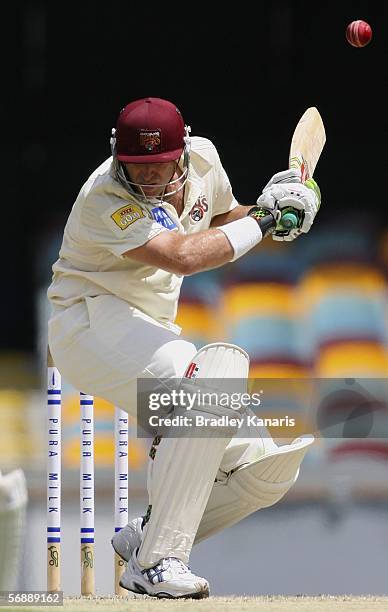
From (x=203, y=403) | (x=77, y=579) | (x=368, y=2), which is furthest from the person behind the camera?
(x=368, y=2)

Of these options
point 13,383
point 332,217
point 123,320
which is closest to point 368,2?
point 332,217

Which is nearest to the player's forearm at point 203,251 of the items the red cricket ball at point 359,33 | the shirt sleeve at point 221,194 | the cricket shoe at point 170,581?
the shirt sleeve at point 221,194

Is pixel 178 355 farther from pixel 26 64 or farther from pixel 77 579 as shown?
pixel 26 64

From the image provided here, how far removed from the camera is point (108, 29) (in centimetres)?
602

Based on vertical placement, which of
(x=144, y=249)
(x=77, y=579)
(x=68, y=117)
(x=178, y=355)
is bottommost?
(x=77, y=579)

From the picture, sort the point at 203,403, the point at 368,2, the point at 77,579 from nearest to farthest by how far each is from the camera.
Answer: the point at 203,403, the point at 77,579, the point at 368,2

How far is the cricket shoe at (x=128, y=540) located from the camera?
3646mm

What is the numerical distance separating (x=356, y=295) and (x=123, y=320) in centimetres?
294

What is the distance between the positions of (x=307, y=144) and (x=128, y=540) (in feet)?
3.56

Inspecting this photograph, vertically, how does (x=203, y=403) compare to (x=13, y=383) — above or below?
below

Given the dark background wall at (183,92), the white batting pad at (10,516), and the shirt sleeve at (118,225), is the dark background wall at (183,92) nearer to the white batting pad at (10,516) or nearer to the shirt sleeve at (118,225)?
the shirt sleeve at (118,225)

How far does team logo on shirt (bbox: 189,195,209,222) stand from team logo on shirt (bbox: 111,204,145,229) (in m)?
0.25

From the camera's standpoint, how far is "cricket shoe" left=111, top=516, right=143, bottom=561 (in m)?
3.65

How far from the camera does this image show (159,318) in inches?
144
